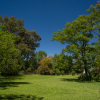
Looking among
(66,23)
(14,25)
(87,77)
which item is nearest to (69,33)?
(66,23)

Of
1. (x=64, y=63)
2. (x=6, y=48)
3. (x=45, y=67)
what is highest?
(x=6, y=48)

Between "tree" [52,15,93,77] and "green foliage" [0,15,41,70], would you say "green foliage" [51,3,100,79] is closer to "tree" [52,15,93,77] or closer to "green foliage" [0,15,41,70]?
"tree" [52,15,93,77]

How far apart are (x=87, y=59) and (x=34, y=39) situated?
24111mm

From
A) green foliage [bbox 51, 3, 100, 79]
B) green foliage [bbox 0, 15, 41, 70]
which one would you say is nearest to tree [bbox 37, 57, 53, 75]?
green foliage [bbox 0, 15, 41, 70]

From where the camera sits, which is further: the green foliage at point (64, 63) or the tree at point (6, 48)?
the green foliage at point (64, 63)

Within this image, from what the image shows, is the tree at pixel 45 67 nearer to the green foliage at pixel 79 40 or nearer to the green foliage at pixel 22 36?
the green foliage at pixel 22 36

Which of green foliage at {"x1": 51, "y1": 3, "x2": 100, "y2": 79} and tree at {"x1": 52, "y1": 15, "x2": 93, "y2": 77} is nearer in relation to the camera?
green foliage at {"x1": 51, "y1": 3, "x2": 100, "y2": 79}

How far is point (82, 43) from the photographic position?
19094 millimetres

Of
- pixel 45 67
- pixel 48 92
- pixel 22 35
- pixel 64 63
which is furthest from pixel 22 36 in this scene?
pixel 48 92

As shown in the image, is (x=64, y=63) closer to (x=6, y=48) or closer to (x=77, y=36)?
(x=77, y=36)

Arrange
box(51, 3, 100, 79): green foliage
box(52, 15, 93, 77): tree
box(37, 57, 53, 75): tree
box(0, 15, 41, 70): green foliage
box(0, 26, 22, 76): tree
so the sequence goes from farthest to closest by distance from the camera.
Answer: box(37, 57, 53, 75): tree → box(0, 15, 41, 70): green foliage → box(52, 15, 93, 77): tree → box(51, 3, 100, 79): green foliage → box(0, 26, 22, 76): tree

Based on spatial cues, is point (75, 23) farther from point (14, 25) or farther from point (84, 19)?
point (14, 25)

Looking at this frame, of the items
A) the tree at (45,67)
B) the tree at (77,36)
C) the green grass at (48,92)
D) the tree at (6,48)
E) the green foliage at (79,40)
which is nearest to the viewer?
the green grass at (48,92)

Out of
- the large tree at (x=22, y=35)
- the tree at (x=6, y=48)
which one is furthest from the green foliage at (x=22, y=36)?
the tree at (x=6, y=48)
